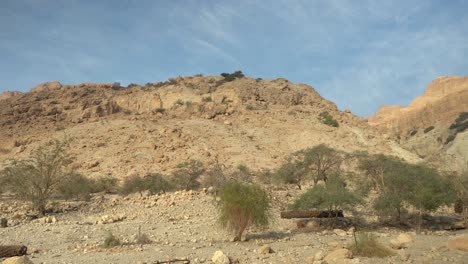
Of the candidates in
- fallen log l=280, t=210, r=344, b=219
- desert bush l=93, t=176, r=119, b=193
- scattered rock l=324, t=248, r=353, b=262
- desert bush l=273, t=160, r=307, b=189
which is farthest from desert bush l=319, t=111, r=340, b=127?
scattered rock l=324, t=248, r=353, b=262

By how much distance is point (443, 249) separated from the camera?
10781 millimetres

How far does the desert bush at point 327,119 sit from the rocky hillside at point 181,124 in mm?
878

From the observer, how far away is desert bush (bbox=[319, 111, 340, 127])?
46750 millimetres

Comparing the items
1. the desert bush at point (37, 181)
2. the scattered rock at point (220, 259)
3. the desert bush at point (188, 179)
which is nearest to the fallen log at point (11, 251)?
the scattered rock at point (220, 259)

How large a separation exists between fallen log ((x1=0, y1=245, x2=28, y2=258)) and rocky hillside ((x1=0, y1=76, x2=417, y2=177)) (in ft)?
79.1

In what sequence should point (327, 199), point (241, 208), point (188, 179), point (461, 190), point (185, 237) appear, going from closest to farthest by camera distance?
1. point (241, 208)
2. point (185, 237)
3. point (327, 199)
4. point (461, 190)
5. point (188, 179)

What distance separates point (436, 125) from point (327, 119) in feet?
105

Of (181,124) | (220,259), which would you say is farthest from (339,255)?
(181,124)

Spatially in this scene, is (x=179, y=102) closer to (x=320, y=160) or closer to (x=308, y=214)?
(x=320, y=160)

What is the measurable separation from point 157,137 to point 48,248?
29.2 metres

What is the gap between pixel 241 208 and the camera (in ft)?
41.1

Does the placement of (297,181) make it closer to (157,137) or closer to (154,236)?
(154,236)

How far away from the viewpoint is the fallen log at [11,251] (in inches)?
423

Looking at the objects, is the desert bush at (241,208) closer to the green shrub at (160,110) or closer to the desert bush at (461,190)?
the desert bush at (461,190)
